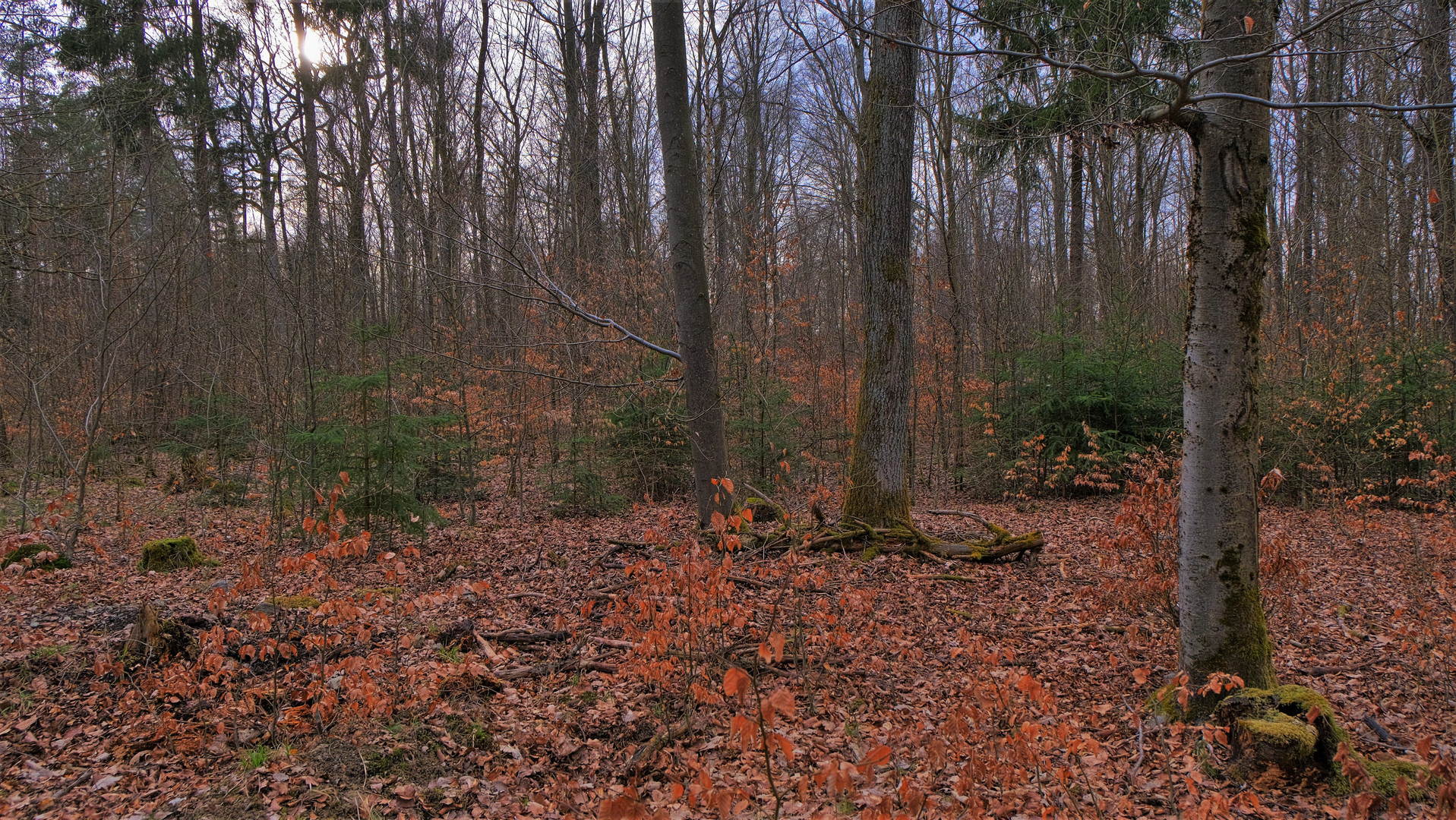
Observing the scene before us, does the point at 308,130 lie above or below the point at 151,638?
above

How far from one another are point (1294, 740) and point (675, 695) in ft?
10.2

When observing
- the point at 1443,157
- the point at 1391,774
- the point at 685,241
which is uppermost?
the point at 1443,157

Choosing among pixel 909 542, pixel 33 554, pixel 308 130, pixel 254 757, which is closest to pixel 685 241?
pixel 909 542

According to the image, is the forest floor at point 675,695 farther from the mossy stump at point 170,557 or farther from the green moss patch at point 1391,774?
the mossy stump at point 170,557

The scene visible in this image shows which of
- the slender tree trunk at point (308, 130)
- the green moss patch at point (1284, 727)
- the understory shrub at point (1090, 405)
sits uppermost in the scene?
the slender tree trunk at point (308, 130)

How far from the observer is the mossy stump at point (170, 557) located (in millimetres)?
7492

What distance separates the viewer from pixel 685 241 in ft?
24.3

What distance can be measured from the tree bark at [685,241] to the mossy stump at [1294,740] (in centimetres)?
472

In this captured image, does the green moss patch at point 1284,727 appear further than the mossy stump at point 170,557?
No

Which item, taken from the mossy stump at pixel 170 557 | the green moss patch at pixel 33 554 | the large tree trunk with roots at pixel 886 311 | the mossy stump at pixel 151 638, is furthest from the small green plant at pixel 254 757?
the large tree trunk with roots at pixel 886 311

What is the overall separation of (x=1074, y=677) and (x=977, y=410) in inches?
332

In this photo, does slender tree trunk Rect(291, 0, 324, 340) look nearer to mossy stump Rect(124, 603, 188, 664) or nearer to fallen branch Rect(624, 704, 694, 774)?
mossy stump Rect(124, 603, 188, 664)

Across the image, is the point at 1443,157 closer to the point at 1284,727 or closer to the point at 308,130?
the point at 1284,727

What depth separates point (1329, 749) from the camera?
3254 millimetres
